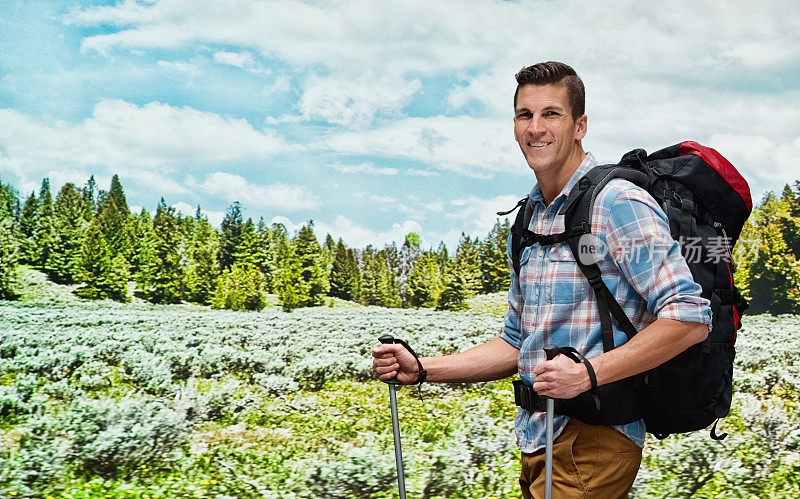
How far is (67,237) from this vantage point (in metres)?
9.23

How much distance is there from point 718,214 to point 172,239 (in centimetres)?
848

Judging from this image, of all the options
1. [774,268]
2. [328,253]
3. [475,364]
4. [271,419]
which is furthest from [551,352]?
[774,268]

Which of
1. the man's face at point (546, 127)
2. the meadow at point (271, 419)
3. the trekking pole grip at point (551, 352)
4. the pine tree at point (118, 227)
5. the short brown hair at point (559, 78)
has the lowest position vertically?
the meadow at point (271, 419)

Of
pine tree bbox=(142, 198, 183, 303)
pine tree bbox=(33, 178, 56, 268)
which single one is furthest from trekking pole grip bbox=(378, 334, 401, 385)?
pine tree bbox=(33, 178, 56, 268)

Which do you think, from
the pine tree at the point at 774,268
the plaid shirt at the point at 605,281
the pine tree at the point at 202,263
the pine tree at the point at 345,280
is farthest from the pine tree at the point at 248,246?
the plaid shirt at the point at 605,281

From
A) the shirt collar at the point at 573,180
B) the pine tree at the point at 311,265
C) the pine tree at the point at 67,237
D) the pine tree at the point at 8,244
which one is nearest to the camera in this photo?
the shirt collar at the point at 573,180

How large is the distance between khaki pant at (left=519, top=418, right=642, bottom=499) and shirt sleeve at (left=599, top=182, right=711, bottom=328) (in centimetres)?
33

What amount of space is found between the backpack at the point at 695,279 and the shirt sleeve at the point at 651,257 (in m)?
0.06

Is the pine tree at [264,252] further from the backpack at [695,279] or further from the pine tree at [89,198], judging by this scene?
the backpack at [695,279]

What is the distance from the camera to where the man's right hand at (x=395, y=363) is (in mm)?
2086

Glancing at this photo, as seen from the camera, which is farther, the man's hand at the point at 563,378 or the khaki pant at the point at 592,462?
the khaki pant at the point at 592,462

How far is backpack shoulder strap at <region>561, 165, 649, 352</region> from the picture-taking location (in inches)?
67.4

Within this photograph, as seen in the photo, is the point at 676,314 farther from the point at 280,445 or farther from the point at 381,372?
the point at 280,445

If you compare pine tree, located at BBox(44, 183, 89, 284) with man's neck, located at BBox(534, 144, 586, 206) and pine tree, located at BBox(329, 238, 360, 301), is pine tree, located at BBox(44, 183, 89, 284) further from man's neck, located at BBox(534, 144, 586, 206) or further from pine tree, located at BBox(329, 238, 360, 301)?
man's neck, located at BBox(534, 144, 586, 206)
